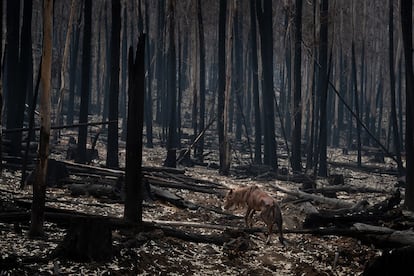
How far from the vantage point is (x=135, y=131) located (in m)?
7.30

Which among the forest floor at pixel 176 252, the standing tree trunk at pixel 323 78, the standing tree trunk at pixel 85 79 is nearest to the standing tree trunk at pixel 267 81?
the standing tree trunk at pixel 323 78

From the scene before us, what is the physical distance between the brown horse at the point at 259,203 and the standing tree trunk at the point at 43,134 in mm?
4413

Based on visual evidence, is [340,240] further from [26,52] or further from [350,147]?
[350,147]

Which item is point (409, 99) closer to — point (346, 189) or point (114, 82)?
point (346, 189)

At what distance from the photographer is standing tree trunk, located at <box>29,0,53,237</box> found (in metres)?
6.31

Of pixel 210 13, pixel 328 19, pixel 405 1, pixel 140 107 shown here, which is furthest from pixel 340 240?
pixel 210 13

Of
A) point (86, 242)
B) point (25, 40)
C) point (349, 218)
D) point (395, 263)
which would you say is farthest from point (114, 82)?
point (395, 263)

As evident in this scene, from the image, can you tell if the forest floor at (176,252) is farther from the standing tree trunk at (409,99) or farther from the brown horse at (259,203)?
the standing tree trunk at (409,99)

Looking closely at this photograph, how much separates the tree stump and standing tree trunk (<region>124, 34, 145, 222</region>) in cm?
138

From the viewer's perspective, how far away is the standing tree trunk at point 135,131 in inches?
285

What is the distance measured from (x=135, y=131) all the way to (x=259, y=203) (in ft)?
10.8

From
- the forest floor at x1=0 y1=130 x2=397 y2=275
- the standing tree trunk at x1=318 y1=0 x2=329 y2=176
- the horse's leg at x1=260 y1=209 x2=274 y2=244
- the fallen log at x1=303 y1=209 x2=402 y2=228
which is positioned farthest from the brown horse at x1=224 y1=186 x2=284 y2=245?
the standing tree trunk at x1=318 y1=0 x2=329 y2=176

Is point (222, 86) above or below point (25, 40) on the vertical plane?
below

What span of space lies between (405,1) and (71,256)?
11066mm
